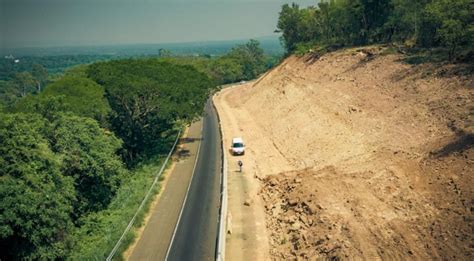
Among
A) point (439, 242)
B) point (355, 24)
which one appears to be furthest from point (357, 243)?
point (355, 24)

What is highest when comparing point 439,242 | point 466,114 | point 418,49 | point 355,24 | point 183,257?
point 355,24

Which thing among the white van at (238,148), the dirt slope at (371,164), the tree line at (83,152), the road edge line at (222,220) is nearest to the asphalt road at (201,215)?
the road edge line at (222,220)

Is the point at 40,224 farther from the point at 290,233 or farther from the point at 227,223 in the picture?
the point at 290,233

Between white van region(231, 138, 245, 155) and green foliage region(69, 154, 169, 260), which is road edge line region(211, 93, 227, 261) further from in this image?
green foliage region(69, 154, 169, 260)

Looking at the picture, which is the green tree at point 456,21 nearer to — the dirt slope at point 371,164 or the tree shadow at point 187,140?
the dirt slope at point 371,164

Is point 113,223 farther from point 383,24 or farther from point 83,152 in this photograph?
point 383,24
